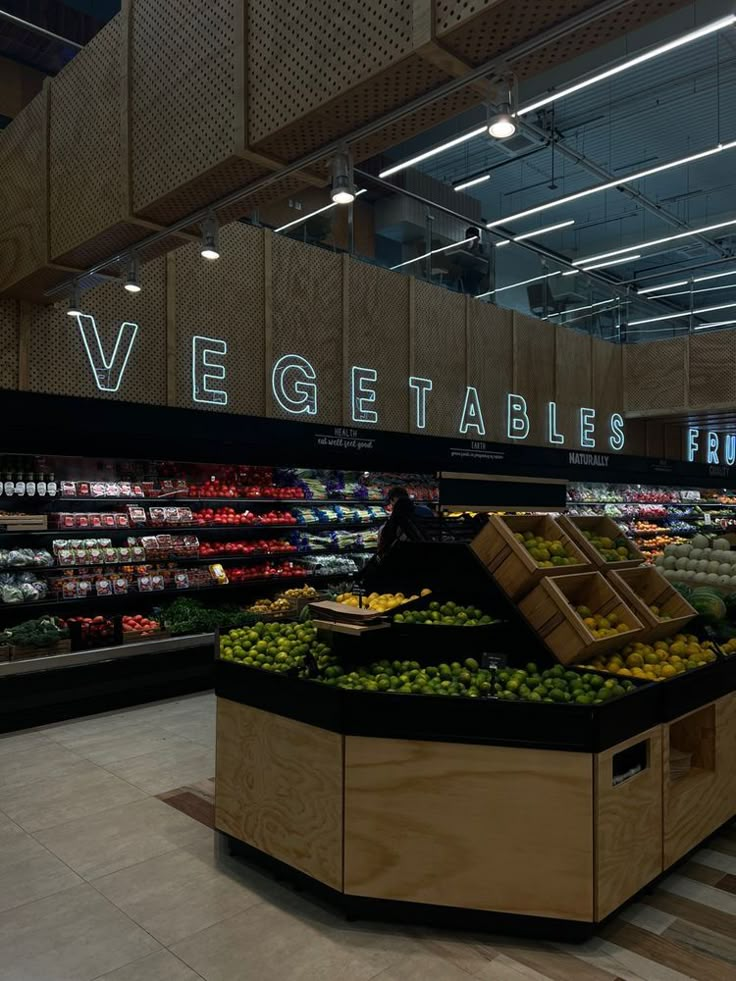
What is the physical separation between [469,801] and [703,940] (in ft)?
3.46

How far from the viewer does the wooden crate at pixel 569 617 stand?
10.8 ft

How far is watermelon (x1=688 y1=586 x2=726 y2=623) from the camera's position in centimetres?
445

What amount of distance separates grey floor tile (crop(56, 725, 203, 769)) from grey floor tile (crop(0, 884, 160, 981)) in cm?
174

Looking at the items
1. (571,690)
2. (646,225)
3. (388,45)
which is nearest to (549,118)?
(646,225)

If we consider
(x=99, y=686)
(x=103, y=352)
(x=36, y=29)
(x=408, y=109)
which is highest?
(x=36, y=29)

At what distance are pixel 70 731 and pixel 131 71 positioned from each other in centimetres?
458

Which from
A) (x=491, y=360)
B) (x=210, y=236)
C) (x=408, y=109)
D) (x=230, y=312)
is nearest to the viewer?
(x=408, y=109)

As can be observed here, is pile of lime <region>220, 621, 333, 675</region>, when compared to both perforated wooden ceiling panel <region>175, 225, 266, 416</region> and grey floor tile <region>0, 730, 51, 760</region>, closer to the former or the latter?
grey floor tile <region>0, 730, 51, 760</region>

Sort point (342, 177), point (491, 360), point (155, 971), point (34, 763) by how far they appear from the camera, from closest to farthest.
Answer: point (155, 971) < point (342, 177) < point (34, 763) < point (491, 360)

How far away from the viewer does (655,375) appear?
466 inches

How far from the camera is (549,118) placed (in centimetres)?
976

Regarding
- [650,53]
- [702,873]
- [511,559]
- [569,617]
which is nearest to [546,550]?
[511,559]

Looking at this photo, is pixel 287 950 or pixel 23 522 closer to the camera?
pixel 287 950

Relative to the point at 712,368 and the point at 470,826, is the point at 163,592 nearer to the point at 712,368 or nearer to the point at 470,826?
the point at 470,826
